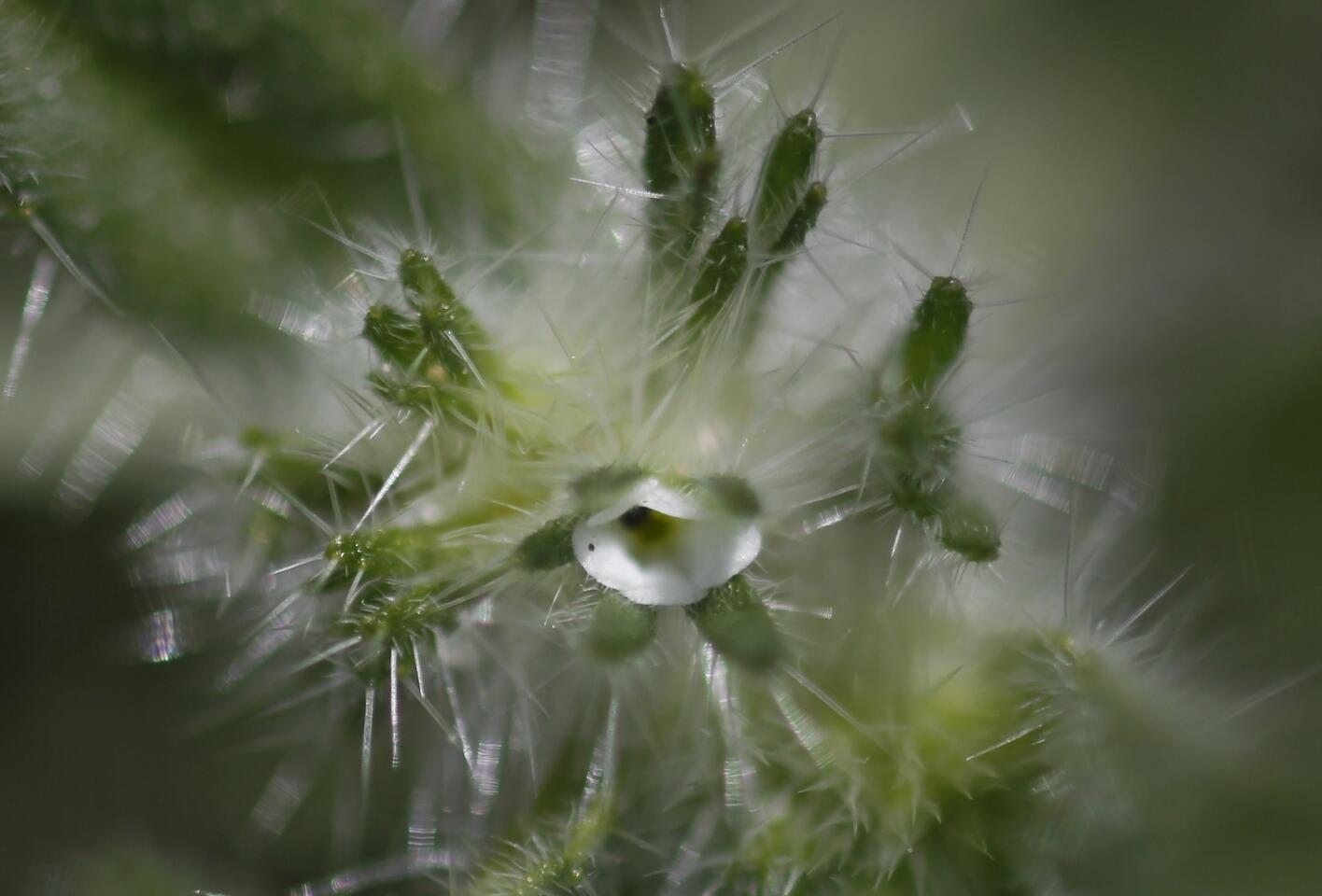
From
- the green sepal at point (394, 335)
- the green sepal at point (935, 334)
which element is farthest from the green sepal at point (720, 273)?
the green sepal at point (394, 335)

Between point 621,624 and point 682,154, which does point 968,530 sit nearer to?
point 621,624

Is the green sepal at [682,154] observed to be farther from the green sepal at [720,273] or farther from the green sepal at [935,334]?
the green sepal at [935,334]

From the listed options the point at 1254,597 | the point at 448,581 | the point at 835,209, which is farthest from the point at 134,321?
the point at 1254,597

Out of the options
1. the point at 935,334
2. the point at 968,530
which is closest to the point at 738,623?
the point at 968,530

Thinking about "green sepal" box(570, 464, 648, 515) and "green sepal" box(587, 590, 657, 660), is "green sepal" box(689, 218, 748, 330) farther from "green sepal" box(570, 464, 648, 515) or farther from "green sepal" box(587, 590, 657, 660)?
"green sepal" box(587, 590, 657, 660)

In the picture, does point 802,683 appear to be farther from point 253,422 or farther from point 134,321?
point 134,321
